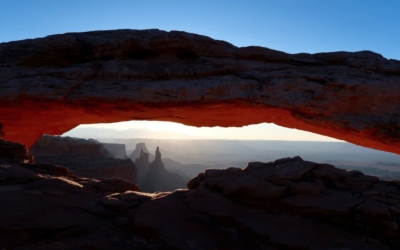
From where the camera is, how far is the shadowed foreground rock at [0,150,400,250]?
6676 millimetres

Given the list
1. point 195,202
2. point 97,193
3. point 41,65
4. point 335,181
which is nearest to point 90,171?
point 41,65

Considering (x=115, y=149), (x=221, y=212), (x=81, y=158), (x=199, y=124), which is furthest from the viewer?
(x=115, y=149)

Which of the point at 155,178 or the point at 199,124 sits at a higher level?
Result: the point at 199,124

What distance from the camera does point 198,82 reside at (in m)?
11.0

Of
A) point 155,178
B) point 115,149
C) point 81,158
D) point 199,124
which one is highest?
point 199,124

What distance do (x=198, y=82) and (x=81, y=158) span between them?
25.8 meters

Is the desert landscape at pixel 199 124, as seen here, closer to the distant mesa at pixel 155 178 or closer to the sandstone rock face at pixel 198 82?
the sandstone rock face at pixel 198 82

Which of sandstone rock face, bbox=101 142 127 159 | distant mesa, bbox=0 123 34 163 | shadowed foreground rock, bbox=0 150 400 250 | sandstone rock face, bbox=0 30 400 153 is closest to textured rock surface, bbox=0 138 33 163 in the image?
distant mesa, bbox=0 123 34 163

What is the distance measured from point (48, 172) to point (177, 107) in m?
5.42

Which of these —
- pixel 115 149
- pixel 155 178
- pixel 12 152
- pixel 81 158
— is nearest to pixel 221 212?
pixel 12 152

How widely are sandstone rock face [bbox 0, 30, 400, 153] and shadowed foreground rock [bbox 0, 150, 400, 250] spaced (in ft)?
8.60

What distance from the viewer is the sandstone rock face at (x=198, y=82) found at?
34.5ft

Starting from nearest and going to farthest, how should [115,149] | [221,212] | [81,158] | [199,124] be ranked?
[221,212] → [199,124] → [81,158] → [115,149]

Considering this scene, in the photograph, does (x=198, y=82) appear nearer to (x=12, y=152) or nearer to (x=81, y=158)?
(x=12, y=152)
